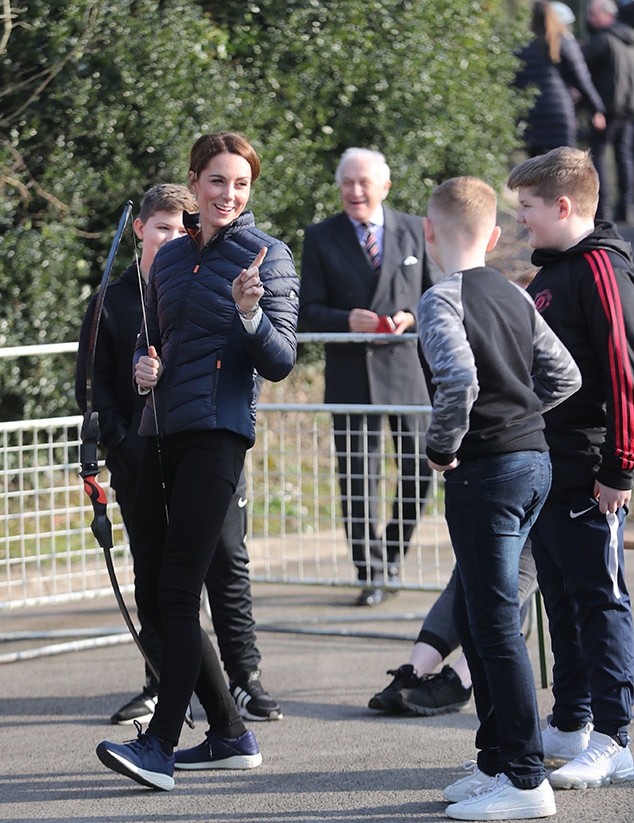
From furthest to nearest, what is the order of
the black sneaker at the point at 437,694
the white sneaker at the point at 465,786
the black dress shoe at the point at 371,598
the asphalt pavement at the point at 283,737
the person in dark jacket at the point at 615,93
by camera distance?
the person in dark jacket at the point at 615,93, the black dress shoe at the point at 371,598, the black sneaker at the point at 437,694, the asphalt pavement at the point at 283,737, the white sneaker at the point at 465,786

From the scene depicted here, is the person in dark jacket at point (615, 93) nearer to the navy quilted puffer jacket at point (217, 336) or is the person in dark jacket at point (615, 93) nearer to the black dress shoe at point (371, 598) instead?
the black dress shoe at point (371, 598)

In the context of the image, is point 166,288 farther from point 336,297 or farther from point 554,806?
point 336,297

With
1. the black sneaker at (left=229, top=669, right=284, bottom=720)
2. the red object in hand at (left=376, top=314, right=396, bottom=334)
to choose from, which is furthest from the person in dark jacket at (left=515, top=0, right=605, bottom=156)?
the black sneaker at (left=229, top=669, right=284, bottom=720)

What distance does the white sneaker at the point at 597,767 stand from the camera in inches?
162

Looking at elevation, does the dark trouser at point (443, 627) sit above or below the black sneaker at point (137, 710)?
above

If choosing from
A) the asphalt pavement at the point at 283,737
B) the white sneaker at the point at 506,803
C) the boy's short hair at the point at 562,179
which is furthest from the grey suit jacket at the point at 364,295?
the white sneaker at the point at 506,803

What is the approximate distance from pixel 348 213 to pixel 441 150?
3.99 metres

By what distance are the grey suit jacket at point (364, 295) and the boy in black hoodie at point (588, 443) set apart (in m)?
2.82

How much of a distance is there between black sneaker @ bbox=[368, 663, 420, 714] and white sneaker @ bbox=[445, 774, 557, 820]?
3.80 feet

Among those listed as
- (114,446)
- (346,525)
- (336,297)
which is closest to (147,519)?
(114,446)

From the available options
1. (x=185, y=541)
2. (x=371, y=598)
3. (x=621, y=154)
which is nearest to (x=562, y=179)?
(x=185, y=541)

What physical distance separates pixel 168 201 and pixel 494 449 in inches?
69.4

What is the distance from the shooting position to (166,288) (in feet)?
14.0

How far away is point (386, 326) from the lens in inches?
269
